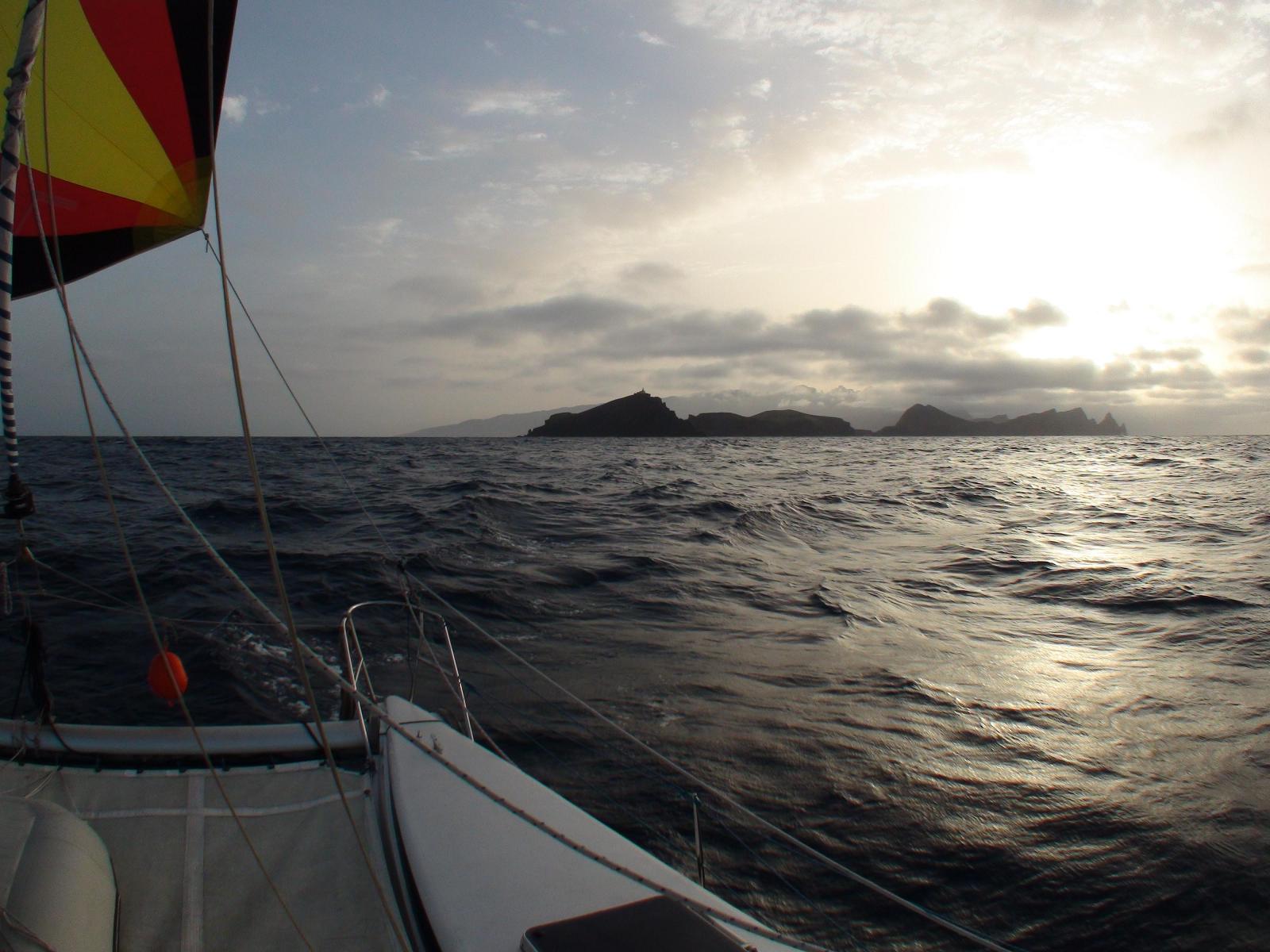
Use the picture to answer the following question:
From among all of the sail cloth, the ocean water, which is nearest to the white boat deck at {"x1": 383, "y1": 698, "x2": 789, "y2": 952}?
the ocean water

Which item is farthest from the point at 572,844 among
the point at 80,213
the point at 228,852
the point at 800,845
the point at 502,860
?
the point at 80,213

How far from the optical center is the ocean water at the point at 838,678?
4.17 meters

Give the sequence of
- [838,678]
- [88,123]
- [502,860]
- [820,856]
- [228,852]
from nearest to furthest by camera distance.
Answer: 1. [820,856]
2. [502,860]
3. [228,852]
4. [88,123]
5. [838,678]

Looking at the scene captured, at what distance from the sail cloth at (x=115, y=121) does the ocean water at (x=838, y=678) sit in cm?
233

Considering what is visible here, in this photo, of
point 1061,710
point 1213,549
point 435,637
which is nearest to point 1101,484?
point 1213,549

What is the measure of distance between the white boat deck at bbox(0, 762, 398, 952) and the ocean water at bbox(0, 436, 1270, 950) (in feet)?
2.37

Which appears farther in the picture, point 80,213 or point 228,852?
point 80,213

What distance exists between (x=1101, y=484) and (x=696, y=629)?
31.1m

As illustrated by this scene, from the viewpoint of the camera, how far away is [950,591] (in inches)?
443

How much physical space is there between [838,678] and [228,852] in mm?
5813

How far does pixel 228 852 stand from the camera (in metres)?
2.87

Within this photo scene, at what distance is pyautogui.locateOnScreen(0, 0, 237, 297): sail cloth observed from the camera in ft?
12.1

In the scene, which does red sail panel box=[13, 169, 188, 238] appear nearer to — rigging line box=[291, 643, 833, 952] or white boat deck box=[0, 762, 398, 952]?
white boat deck box=[0, 762, 398, 952]

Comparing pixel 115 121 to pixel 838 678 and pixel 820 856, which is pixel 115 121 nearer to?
pixel 820 856
